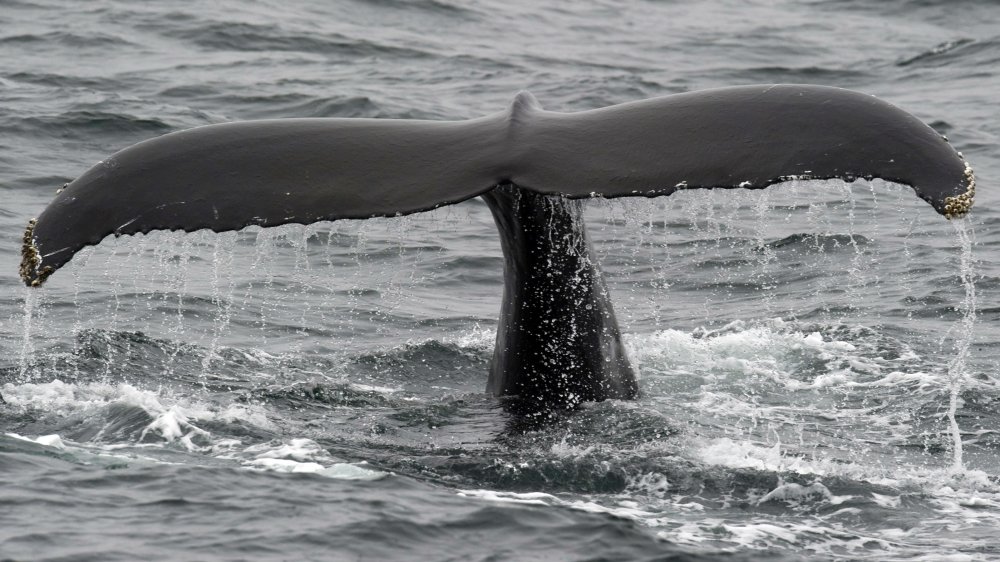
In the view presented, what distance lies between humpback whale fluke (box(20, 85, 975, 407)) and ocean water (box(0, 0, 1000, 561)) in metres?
0.33

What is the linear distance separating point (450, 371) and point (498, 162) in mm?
3078

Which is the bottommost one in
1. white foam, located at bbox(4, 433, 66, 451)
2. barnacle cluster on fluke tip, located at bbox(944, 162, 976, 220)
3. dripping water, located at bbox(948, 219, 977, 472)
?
white foam, located at bbox(4, 433, 66, 451)

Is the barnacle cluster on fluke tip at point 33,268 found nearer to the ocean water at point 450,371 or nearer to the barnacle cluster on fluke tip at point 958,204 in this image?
the ocean water at point 450,371

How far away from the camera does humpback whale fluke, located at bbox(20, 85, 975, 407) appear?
5082 mm

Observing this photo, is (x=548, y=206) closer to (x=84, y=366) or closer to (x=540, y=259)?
(x=540, y=259)

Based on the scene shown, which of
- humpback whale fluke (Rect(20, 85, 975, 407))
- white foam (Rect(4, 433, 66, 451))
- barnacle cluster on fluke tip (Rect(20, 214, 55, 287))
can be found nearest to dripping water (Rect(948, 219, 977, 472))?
humpback whale fluke (Rect(20, 85, 975, 407))

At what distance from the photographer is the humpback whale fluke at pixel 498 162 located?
508cm

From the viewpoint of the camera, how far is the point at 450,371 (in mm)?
8438

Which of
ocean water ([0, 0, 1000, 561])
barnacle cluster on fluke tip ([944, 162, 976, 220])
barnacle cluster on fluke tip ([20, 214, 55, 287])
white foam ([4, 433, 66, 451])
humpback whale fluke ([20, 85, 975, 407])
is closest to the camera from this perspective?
barnacle cluster on fluke tip ([944, 162, 976, 220])

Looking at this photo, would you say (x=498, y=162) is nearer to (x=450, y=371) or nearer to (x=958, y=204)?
(x=958, y=204)

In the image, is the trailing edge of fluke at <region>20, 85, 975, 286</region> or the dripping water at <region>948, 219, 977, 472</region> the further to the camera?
the dripping water at <region>948, 219, 977, 472</region>

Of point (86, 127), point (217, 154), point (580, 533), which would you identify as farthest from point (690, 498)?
point (86, 127)

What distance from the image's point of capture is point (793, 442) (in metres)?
7.02

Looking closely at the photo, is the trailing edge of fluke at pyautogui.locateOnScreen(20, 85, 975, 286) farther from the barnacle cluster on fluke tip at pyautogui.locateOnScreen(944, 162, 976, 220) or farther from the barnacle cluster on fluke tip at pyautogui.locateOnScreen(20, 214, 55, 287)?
the barnacle cluster on fluke tip at pyautogui.locateOnScreen(944, 162, 976, 220)
